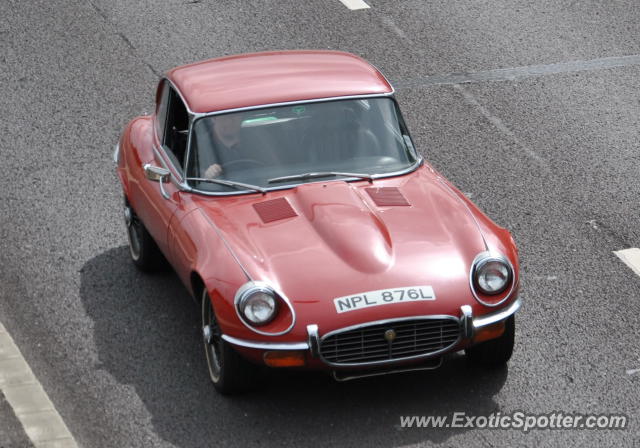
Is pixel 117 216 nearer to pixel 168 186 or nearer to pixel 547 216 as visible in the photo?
pixel 168 186

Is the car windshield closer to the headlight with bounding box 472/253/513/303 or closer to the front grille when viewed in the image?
the headlight with bounding box 472/253/513/303

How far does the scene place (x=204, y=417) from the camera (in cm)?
694

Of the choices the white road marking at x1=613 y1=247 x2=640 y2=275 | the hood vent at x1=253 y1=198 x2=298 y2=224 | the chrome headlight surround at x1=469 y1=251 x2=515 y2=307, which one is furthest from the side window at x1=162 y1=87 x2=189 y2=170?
the white road marking at x1=613 y1=247 x2=640 y2=275

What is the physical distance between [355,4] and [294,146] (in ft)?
24.3

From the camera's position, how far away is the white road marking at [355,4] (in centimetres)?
1468

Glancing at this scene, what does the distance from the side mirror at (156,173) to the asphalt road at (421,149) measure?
948 mm

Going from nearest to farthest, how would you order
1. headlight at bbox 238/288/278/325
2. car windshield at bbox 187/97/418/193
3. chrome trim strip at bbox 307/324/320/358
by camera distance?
1. chrome trim strip at bbox 307/324/320/358
2. headlight at bbox 238/288/278/325
3. car windshield at bbox 187/97/418/193

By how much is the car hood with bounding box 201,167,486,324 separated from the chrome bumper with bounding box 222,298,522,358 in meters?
0.11

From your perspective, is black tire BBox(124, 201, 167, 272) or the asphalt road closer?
the asphalt road

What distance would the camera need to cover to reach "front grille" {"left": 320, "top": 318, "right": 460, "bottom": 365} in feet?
21.4

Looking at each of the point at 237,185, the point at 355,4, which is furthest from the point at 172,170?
the point at 355,4

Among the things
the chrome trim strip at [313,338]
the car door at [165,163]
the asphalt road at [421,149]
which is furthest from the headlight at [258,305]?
the car door at [165,163]

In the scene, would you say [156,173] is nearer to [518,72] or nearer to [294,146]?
[294,146]

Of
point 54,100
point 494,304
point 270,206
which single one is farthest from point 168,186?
point 54,100
